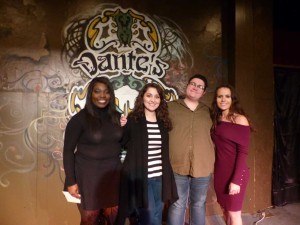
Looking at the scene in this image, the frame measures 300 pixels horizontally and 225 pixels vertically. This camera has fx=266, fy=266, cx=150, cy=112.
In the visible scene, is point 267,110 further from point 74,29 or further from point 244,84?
point 74,29

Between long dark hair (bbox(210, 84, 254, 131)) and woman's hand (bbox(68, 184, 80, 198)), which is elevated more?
long dark hair (bbox(210, 84, 254, 131))

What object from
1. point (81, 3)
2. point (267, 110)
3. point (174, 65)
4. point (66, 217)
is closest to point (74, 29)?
point (81, 3)

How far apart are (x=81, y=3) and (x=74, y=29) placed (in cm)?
38

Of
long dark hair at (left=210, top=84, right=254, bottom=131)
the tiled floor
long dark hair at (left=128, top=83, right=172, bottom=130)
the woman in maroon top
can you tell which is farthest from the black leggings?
the tiled floor

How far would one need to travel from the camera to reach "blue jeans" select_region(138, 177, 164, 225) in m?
2.85

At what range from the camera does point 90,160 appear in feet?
9.02

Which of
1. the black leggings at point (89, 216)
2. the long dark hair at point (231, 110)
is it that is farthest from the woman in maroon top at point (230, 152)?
the black leggings at point (89, 216)

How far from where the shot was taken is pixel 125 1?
3.90 m

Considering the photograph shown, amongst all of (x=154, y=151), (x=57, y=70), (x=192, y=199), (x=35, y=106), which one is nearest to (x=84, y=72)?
(x=57, y=70)

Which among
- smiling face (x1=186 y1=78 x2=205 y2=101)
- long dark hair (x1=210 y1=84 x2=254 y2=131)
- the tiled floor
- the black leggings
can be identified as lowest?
the tiled floor

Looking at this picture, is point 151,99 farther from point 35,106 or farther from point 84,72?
point 35,106

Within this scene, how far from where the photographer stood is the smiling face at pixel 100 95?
112 inches

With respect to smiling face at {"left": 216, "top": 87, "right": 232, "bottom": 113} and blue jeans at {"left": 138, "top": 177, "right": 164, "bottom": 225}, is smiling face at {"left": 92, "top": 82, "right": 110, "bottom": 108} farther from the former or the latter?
smiling face at {"left": 216, "top": 87, "right": 232, "bottom": 113}

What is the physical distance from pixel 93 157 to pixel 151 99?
85 centimetres
